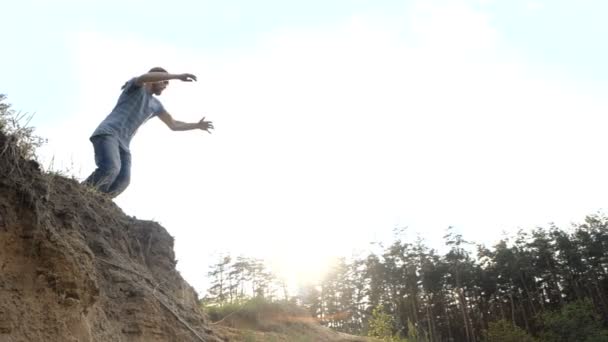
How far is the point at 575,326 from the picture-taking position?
3195 cm

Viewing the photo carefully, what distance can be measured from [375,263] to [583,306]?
21.4 meters

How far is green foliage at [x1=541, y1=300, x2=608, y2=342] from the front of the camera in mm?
31359

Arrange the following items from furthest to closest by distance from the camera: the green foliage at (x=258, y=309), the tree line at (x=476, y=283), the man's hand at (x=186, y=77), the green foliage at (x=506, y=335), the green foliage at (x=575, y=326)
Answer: the tree line at (x=476, y=283)
the green foliage at (x=575, y=326)
the green foliage at (x=506, y=335)
the green foliage at (x=258, y=309)
the man's hand at (x=186, y=77)

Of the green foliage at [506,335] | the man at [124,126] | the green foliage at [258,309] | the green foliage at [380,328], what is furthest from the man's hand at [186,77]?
the green foliage at [506,335]

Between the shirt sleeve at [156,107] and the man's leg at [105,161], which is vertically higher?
the shirt sleeve at [156,107]

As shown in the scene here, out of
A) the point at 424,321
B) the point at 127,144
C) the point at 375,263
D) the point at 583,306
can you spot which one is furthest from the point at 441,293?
the point at 127,144

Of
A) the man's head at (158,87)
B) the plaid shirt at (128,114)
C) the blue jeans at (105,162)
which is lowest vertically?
the blue jeans at (105,162)

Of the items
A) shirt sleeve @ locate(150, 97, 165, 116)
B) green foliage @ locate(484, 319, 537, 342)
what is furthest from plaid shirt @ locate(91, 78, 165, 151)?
green foliage @ locate(484, 319, 537, 342)

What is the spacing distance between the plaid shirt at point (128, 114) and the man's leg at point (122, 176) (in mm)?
69

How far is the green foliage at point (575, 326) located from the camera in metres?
31.4

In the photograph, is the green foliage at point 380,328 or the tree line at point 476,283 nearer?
the green foliage at point 380,328

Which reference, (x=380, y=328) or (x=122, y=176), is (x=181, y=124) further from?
(x=380, y=328)

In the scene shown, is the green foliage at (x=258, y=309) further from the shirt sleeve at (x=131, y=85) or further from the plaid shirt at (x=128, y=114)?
the shirt sleeve at (x=131, y=85)

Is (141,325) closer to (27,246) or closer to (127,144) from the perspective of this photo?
(27,246)
